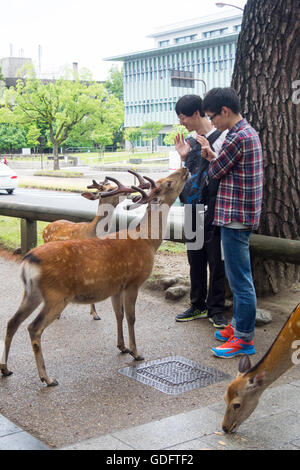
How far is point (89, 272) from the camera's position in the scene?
201 inches

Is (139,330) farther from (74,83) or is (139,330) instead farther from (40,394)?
(74,83)

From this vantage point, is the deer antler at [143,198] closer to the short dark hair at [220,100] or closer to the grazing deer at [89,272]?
the grazing deer at [89,272]

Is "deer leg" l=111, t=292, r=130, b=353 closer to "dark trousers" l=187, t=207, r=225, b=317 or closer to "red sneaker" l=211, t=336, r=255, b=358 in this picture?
"red sneaker" l=211, t=336, r=255, b=358

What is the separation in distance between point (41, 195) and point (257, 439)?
24252 mm

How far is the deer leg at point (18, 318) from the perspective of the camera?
5039 mm

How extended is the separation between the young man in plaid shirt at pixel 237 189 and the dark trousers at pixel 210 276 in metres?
0.58

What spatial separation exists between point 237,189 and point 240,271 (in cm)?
73

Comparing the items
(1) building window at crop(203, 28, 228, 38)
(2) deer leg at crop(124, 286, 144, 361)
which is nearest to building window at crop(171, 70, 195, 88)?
(2) deer leg at crop(124, 286, 144, 361)

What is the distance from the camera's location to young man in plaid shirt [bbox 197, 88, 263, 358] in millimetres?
5309

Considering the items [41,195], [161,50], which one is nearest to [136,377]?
[41,195]

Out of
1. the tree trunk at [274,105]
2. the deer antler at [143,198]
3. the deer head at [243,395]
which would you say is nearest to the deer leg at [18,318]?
the deer antler at [143,198]

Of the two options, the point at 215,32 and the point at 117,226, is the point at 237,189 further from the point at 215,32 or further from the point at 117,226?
the point at 215,32

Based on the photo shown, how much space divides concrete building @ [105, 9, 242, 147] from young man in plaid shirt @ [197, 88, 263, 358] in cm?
7657
